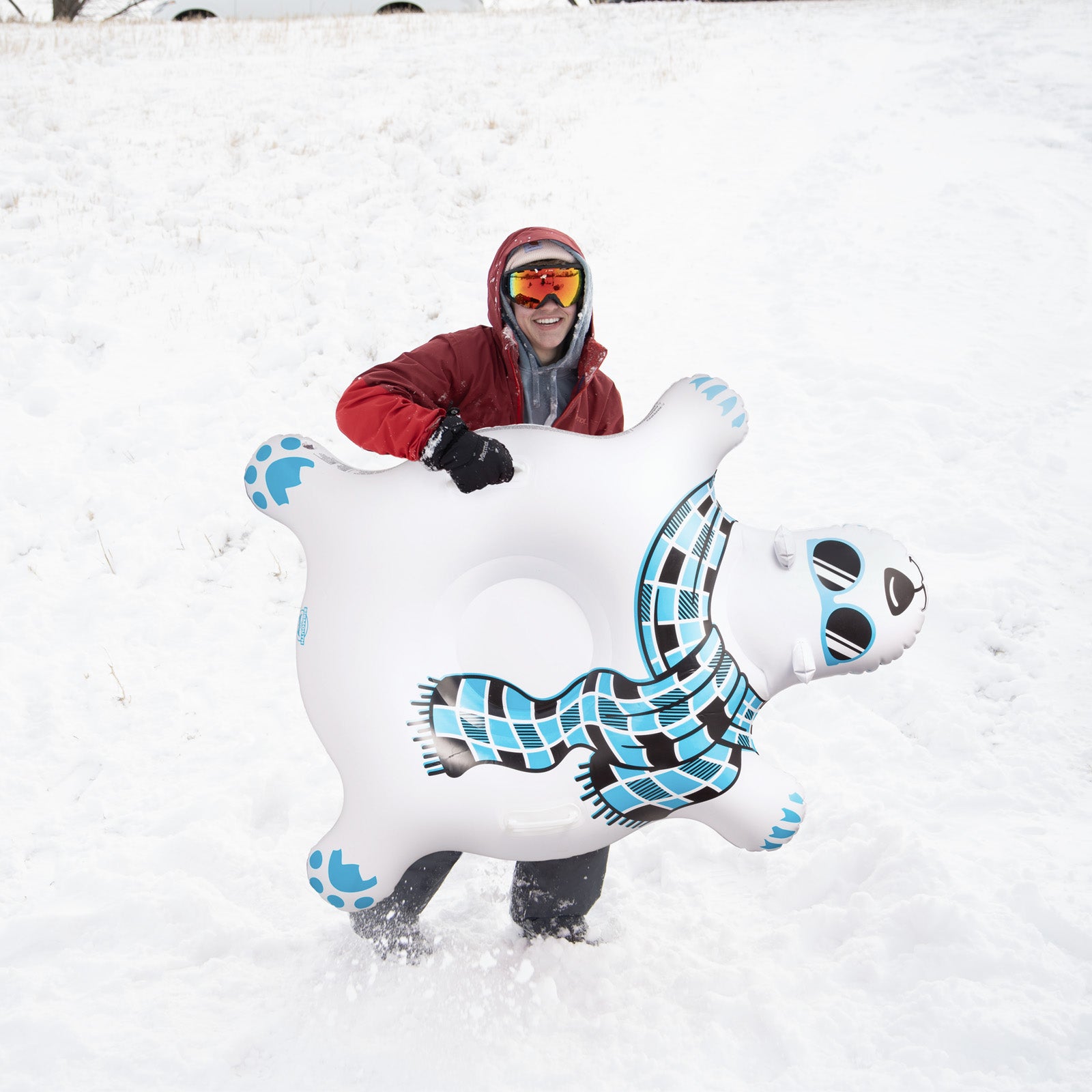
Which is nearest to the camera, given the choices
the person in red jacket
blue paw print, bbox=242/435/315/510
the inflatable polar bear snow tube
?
the inflatable polar bear snow tube

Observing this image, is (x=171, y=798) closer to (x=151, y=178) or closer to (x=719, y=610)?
(x=719, y=610)

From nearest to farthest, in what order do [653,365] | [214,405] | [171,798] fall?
[171,798] < [214,405] < [653,365]

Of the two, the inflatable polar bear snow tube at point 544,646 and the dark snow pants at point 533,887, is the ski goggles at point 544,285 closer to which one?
the inflatable polar bear snow tube at point 544,646

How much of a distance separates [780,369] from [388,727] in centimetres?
371

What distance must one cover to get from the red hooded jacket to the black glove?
140 millimetres

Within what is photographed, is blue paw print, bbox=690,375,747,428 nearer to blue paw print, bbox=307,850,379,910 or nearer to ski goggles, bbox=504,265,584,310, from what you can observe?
ski goggles, bbox=504,265,584,310

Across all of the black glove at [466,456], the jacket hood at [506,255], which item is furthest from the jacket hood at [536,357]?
the black glove at [466,456]

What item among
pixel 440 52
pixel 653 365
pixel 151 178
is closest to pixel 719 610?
pixel 653 365

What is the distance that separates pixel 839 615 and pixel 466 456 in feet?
2.87

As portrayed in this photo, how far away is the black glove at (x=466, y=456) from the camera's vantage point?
1641 millimetres

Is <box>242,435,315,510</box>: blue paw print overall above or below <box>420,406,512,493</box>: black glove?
below

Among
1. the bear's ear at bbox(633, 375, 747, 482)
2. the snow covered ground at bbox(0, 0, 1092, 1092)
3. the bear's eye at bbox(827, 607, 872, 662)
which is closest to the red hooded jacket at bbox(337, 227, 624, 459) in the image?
the bear's ear at bbox(633, 375, 747, 482)

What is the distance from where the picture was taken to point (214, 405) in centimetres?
433

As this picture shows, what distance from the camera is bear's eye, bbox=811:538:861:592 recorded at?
6.03 feet
